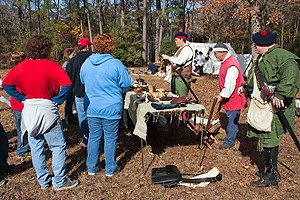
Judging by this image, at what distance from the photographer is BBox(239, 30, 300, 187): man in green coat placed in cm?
280

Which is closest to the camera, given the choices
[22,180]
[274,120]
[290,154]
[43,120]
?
[43,120]

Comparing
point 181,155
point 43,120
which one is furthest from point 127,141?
point 43,120

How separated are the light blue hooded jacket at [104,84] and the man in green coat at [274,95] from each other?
1565mm

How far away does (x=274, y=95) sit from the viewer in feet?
9.49

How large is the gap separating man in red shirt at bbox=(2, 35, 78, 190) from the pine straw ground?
27.2 inches

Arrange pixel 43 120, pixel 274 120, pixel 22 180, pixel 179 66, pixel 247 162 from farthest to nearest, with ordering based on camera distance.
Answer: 1. pixel 179 66
2. pixel 247 162
3. pixel 22 180
4. pixel 274 120
5. pixel 43 120

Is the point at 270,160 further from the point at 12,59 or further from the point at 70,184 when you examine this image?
the point at 12,59

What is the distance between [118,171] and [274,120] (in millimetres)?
2106

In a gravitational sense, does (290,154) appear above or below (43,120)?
below

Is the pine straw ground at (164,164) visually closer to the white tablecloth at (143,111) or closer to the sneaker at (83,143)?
the sneaker at (83,143)

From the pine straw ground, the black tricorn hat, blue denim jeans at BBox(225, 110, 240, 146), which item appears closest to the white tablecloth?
the pine straw ground

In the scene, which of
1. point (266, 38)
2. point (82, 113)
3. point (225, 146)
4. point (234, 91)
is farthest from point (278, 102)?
point (82, 113)

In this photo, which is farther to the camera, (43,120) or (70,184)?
(70,184)

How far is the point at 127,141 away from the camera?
4879 millimetres
